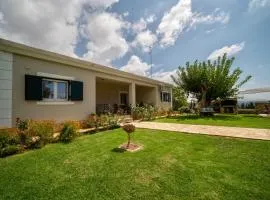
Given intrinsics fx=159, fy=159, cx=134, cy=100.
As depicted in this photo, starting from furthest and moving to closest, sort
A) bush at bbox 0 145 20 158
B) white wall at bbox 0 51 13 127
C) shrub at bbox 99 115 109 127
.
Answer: shrub at bbox 99 115 109 127 → white wall at bbox 0 51 13 127 → bush at bbox 0 145 20 158

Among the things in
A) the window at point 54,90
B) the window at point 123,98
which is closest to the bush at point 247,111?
the window at point 123,98

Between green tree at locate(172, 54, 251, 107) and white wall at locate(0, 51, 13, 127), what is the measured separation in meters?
15.3

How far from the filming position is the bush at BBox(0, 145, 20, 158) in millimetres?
4693

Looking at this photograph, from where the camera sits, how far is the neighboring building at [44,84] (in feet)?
20.1

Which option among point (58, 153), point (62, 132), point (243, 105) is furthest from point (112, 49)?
point (243, 105)

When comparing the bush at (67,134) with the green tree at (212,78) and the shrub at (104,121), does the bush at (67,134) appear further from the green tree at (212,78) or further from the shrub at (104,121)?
the green tree at (212,78)

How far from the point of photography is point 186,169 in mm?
3566

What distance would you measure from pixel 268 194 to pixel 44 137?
247 inches

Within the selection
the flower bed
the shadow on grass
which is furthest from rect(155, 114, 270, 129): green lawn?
the flower bed

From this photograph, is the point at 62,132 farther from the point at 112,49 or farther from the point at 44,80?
the point at 112,49

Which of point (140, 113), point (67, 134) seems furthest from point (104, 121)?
point (140, 113)

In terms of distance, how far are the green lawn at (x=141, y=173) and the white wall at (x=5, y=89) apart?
209cm

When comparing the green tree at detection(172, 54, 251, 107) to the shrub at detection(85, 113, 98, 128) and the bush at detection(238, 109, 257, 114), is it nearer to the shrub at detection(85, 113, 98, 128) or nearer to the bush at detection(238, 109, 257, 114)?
the bush at detection(238, 109, 257, 114)

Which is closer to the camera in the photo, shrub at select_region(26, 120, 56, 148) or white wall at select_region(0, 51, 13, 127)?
shrub at select_region(26, 120, 56, 148)
